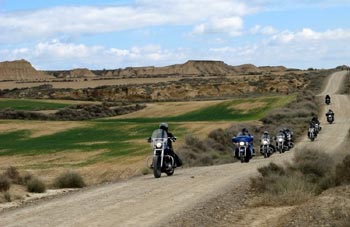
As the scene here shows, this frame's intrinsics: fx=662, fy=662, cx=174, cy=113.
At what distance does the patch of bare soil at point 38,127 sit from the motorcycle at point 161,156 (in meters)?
37.7

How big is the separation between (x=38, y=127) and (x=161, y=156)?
4406 centimetres

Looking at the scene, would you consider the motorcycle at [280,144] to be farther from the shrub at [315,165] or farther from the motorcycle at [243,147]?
the shrub at [315,165]

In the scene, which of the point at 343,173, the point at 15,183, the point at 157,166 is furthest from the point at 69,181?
the point at 343,173

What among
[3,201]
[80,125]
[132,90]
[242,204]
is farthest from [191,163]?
[132,90]

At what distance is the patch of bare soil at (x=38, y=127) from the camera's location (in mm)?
62625

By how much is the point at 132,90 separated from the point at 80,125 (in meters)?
67.6

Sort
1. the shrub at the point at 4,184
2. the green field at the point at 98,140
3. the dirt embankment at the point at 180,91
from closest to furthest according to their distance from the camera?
the shrub at the point at 4,184 → the green field at the point at 98,140 → the dirt embankment at the point at 180,91

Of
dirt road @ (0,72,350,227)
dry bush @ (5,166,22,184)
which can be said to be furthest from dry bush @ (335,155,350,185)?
Result: dry bush @ (5,166,22,184)

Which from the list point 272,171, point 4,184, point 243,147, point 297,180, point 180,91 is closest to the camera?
point 297,180

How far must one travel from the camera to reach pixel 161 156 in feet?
78.1

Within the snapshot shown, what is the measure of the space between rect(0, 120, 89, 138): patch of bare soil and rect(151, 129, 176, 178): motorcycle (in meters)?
37.7

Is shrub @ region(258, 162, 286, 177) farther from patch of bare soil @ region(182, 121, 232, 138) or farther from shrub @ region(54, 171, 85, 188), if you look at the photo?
patch of bare soil @ region(182, 121, 232, 138)

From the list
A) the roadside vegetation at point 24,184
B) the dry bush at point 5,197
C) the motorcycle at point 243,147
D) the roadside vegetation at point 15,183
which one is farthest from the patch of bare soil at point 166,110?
the dry bush at point 5,197

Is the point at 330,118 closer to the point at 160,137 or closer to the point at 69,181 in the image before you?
the point at 69,181
